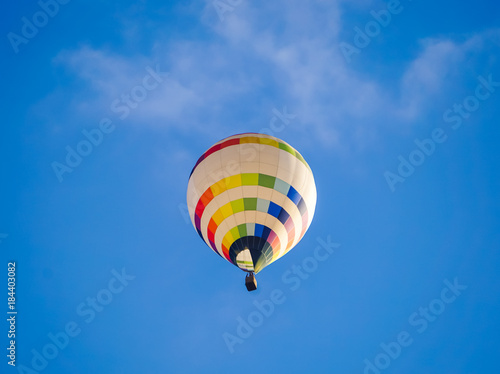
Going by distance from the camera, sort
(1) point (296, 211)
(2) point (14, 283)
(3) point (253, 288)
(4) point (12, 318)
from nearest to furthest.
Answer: (3) point (253, 288) → (1) point (296, 211) → (2) point (14, 283) → (4) point (12, 318)

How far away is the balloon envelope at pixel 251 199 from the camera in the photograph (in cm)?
1170

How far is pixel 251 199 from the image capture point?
1176cm

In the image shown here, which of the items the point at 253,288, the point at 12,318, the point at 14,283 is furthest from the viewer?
the point at 12,318

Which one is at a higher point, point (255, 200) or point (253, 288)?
point (255, 200)

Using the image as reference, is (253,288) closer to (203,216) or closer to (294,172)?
(203,216)

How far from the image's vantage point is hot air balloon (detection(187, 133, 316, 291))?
38.4 ft

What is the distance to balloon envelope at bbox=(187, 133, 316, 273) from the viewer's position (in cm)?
1170

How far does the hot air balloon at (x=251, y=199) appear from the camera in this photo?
11.7 metres

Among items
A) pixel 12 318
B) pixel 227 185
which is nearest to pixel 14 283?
pixel 12 318

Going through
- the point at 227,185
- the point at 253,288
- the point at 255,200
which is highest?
the point at 227,185

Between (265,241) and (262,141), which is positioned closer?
(265,241)

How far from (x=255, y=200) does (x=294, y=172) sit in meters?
1.57

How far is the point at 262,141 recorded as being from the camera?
493 inches

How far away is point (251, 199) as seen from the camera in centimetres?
1176
